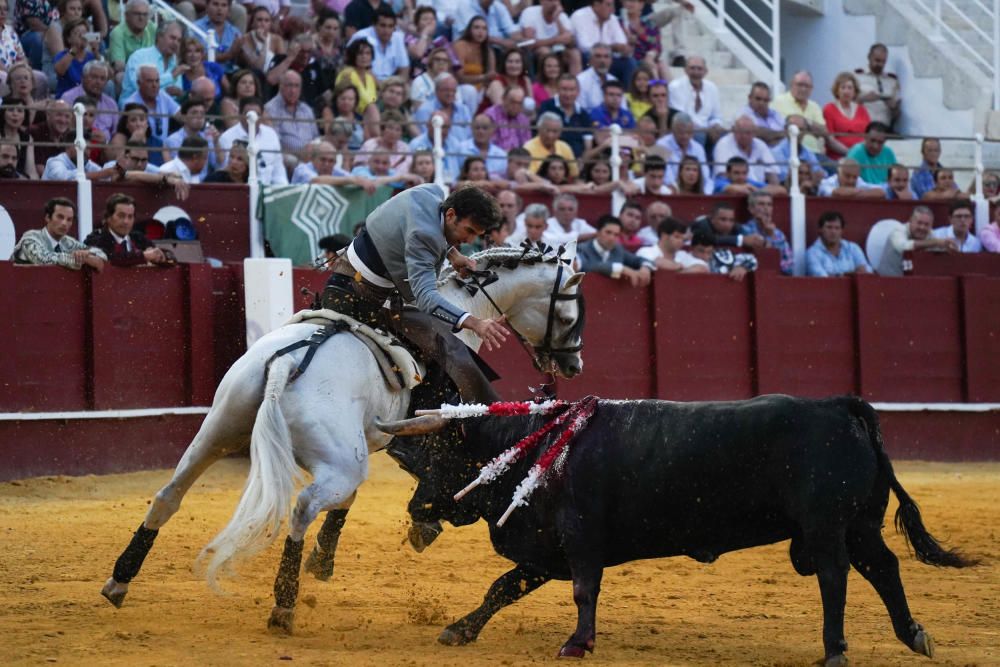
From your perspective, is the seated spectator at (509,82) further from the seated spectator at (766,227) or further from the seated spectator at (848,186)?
the seated spectator at (848,186)

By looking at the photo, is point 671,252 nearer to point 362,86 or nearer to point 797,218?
point 797,218

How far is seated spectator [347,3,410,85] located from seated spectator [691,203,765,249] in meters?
3.02

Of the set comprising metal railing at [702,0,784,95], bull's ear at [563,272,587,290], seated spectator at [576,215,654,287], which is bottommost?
bull's ear at [563,272,587,290]

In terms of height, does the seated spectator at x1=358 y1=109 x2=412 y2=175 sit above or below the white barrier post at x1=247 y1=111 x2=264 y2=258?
above

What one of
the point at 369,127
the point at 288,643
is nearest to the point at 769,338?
the point at 369,127

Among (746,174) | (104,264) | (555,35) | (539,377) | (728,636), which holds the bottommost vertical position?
(728,636)

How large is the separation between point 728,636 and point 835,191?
8.83 metres

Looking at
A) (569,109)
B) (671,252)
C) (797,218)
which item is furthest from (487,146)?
(797,218)

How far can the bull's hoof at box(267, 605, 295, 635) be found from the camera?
5.79 m

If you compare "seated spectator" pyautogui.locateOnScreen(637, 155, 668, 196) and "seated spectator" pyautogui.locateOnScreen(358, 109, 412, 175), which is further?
"seated spectator" pyautogui.locateOnScreen(637, 155, 668, 196)

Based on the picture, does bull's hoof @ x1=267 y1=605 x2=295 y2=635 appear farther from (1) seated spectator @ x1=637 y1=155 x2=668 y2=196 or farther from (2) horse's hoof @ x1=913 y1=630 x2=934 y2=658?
(1) seated spectator @ x1=637 y1=155 x2=668 y2=196

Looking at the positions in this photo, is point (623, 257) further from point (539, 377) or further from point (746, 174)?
point (746, 174)

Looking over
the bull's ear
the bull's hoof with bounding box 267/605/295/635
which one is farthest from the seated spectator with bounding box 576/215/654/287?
the bull's hoof with bounding box 267/605/295/635

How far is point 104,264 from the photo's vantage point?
10359mm
